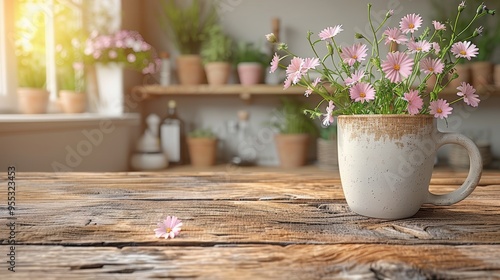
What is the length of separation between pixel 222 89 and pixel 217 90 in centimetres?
3

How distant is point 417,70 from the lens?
609 millimetres

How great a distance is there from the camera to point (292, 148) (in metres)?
2.66

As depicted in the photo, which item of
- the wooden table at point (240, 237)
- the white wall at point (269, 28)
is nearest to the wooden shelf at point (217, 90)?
the white wall at point (269, 28)

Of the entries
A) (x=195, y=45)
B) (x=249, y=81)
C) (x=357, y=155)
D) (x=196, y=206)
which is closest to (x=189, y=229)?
(x=196, y=206)

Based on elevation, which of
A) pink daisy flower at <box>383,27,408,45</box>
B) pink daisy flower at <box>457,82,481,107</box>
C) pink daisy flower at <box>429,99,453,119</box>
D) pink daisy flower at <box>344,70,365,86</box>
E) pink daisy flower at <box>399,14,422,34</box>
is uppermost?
pink daisy flower at <box>399,14,422,34</box>

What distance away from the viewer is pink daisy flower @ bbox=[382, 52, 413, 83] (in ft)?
1.80

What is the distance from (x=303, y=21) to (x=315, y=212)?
2.35m

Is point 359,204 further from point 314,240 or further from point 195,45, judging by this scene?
point 195,45

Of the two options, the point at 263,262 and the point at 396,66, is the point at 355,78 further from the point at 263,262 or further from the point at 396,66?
the point at 263,262

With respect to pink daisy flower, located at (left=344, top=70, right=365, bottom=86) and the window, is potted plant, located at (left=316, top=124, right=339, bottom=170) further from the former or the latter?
pink daisy flower, located at (left=344, top=70, right=365, bottom=86)

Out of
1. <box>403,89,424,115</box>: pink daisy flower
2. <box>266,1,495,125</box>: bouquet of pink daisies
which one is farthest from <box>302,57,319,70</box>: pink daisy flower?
<box>403,89,424,115</box>: pink daisy flower

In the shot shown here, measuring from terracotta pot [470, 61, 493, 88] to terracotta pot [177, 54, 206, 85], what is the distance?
154cm

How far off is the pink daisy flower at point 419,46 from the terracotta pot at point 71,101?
1975 millimetres

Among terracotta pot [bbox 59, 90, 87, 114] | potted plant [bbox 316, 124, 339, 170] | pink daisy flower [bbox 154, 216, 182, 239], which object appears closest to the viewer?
pink daisy flower [bbox 154, 216, 182, 239]
